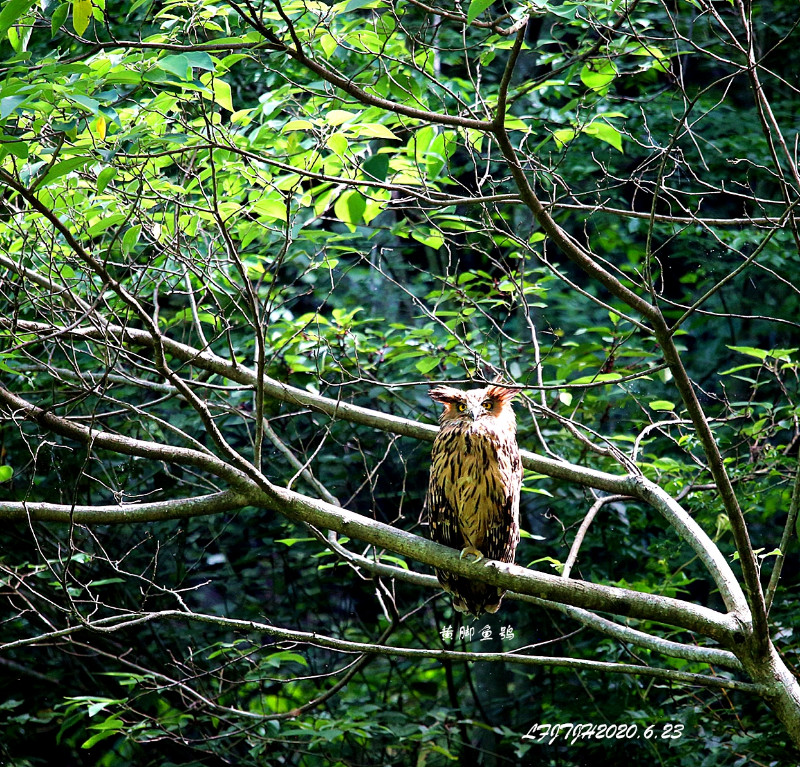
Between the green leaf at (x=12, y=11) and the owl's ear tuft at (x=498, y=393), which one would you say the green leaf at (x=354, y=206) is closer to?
the green leaf at (x=12, y=11)

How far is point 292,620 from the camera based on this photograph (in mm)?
4602

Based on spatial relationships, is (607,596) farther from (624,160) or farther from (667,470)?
(624,160)

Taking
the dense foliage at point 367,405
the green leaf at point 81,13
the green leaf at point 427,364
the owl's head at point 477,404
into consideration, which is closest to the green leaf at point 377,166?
the dense foliage at point 367,405

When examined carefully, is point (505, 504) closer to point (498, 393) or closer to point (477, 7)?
point (498, 393)

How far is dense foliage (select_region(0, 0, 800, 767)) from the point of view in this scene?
2.60 metres

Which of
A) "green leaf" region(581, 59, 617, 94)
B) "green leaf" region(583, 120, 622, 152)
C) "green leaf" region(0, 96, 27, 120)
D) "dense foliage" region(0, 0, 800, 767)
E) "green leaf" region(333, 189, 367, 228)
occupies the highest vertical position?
"green leaf" region(0, 96, 27, 120)

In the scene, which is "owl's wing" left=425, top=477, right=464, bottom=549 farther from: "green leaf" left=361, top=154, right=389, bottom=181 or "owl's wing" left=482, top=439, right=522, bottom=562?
"green leaf" left=361, top=154, right=389, bottom=181

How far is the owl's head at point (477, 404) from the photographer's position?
3.00 meters

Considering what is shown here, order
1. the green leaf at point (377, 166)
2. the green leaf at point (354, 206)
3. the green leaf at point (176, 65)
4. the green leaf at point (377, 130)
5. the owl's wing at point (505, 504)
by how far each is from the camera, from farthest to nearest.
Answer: the owl's wing at point (505, 504) → the green leaf at point (377, 130) → the green leaf at point (354, 206) → the green leaf at point (377, 166) → the green leaf at point (176, 65)

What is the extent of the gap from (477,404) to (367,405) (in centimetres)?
192

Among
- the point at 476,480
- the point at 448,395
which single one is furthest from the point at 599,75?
the point at 476,480

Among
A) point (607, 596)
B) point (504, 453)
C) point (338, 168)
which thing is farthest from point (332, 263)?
point (607, 596)

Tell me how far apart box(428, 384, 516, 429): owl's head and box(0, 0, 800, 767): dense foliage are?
9 centimetres

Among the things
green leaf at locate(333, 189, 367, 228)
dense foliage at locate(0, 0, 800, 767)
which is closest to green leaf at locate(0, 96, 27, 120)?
dense foliage at locate(0, 0, 800, 767)
